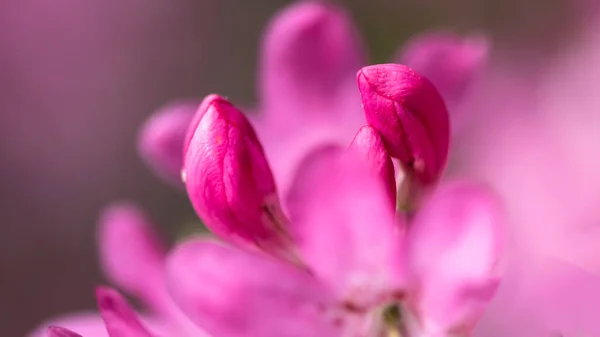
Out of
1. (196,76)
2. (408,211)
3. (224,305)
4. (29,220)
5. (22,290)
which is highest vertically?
(196,76)

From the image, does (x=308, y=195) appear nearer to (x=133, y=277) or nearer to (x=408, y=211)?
(x=408, y=211)

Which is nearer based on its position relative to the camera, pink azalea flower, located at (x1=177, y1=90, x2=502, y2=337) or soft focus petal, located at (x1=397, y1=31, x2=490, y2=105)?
pink azalea flower, located at (x1=177, y1=90, x2=502, y2=337)

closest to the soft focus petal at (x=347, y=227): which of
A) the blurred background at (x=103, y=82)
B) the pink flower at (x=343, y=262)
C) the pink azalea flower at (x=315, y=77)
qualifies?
the pink flower at (x=343, y=262)

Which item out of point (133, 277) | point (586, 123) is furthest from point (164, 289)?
point (586, 123)

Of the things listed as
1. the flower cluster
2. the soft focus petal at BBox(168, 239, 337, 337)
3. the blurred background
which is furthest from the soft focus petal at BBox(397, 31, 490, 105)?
the blurred background

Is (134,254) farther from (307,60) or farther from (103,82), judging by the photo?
(103,82)

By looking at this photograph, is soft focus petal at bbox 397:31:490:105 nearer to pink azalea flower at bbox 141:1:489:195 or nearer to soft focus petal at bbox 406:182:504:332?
pink azalea flower at bbox 141:1:489:195

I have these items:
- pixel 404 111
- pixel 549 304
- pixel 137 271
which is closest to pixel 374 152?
pixel 404 111

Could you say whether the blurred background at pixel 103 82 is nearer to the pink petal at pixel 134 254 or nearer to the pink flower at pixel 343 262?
the pink petal at pixel 134 254
